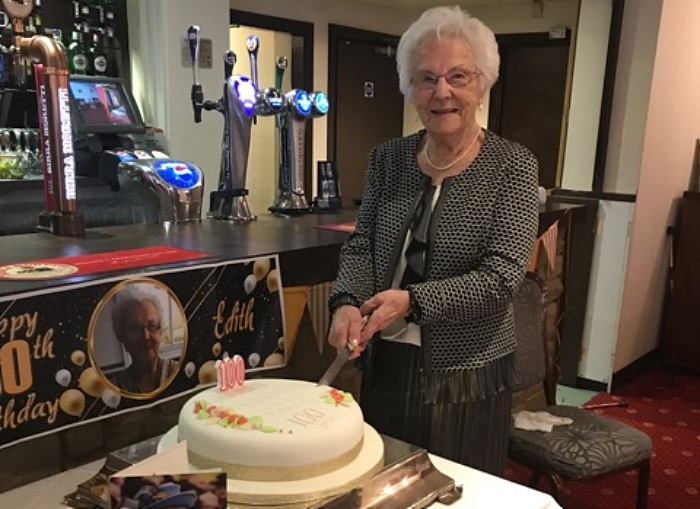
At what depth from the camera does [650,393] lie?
3811 millimetres

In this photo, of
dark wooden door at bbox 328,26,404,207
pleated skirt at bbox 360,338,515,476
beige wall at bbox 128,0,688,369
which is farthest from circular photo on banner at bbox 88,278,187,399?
dark wooden door at bbox 328,26,404,207

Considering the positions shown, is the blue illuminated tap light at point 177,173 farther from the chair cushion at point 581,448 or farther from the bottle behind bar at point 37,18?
the bottle behind bar at point 37,18

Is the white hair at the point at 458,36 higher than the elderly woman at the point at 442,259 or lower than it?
higher

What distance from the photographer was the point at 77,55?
3818mm

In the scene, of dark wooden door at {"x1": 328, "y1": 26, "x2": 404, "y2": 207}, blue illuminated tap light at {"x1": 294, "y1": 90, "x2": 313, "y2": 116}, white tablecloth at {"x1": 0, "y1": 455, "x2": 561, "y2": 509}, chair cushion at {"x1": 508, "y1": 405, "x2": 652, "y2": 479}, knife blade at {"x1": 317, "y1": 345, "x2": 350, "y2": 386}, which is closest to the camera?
white tablecloth at {"x1": 0, "y1": 455, "x2": 561, "y2": 509}

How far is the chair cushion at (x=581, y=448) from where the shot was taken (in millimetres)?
2072

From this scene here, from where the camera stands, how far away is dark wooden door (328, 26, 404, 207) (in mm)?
5551

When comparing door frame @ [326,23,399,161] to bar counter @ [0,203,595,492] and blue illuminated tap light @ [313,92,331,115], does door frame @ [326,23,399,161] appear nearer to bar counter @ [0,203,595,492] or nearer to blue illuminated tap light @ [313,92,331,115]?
blue illuminated tap light @ [313,92,331,115]

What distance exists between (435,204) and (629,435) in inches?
49.7

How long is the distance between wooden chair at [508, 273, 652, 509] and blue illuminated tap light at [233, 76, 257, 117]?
1.14 meters

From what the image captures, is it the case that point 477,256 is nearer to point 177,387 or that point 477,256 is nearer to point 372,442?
point 372,442

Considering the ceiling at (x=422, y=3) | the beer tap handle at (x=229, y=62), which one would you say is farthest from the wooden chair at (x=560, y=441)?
the ceiling at (x=422, y=3)

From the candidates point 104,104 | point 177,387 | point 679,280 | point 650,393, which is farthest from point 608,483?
point 104,104

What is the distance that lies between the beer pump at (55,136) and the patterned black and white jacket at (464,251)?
871 mm
